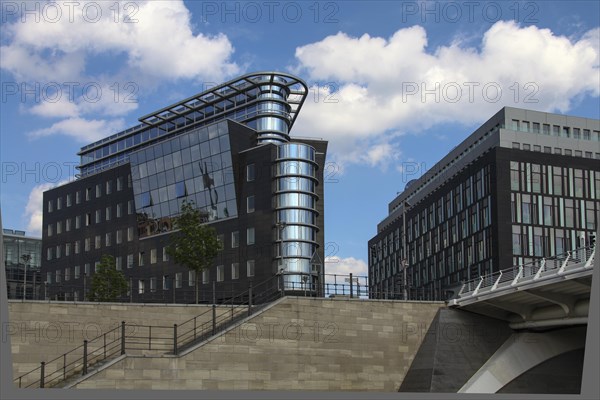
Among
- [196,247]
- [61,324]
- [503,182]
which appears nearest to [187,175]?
[196,247]

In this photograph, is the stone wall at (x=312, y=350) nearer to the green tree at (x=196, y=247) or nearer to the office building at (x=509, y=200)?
the green tree at (x=196, y=247)

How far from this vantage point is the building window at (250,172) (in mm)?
75500

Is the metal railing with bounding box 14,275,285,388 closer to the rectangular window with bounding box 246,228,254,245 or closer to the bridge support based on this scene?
the bridge support

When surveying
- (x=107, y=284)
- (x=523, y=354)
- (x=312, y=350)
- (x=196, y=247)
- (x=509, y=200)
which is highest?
(x=509, y=200)

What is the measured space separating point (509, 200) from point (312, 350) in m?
45.7

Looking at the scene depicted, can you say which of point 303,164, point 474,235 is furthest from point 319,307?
point 474,235

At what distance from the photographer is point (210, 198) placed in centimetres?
7862

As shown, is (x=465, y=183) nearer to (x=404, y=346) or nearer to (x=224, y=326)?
(x=404, y=346)

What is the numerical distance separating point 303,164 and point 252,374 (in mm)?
34945

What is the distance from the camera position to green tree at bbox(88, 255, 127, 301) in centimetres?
6134

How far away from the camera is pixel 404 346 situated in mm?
45125

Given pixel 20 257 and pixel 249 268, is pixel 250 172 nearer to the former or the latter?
pixel 249 268

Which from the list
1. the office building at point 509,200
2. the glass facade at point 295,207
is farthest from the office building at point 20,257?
the glass facade at point 295,207

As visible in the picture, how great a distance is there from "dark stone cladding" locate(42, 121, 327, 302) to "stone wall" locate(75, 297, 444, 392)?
2442cm
